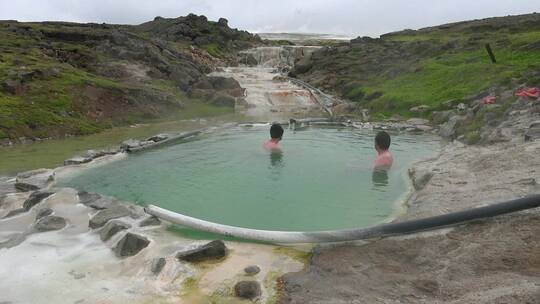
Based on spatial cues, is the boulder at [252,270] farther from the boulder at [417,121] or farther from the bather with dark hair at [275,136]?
the boulder at [417,121]

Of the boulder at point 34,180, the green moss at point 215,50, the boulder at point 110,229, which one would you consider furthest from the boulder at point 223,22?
the boulder at point 110,229

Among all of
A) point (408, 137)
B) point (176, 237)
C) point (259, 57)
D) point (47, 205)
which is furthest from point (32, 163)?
point (259, 57)

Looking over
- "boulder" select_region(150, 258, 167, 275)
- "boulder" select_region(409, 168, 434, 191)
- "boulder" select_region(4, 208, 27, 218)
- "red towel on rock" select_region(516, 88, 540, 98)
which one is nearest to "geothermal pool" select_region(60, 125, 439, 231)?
"boulder" select_region(409, 168, 434, 191)

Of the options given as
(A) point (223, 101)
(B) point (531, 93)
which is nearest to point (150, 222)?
(B) point (531, 93)

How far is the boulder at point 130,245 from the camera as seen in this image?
6.72m

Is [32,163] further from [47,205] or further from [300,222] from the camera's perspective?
[300,222]

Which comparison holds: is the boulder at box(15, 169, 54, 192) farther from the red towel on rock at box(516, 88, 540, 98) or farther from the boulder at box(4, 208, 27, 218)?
the red towel on rock at box(516, 88, 540, 98)

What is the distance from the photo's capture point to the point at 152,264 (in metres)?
6.23

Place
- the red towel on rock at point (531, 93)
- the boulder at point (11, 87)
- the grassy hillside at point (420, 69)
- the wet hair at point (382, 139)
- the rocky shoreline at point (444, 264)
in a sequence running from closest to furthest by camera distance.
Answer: the rocky shoreline at point (444, 264) → the wet hair at point (382, 139) → the red towel on rock at point (531, 93) → the boulder at point (11, 87) → the grassy hillside at point (420, 69)

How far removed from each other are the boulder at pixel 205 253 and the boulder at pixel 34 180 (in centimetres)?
568

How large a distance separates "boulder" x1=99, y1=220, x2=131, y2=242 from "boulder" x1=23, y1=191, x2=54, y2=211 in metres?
2.42

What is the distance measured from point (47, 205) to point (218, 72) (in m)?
32.2

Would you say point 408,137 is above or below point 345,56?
below

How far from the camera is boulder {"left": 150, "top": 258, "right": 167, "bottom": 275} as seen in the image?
6.05 m
